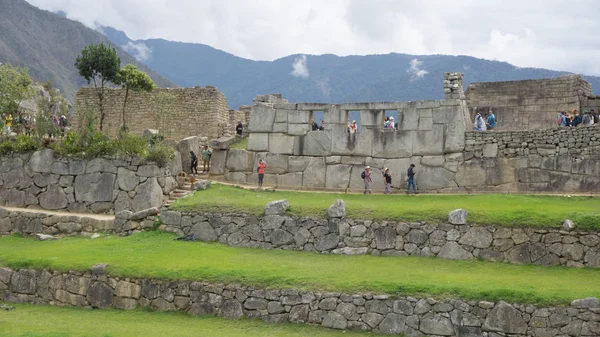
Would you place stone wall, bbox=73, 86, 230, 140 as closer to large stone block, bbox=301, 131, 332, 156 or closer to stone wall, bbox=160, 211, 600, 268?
large stone block, bbox=301, 131, 332, 156

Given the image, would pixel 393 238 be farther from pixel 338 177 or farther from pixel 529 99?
pixel 529 99

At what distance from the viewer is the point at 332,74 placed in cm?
7906

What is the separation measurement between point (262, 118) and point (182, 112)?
33.0 ft

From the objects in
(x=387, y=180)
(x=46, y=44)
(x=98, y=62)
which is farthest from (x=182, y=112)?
(x=46, y=44)

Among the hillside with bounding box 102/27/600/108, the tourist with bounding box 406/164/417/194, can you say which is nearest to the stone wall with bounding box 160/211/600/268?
the tourist with bounding box 406/164/417/194

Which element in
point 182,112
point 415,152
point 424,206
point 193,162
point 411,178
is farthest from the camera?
point 182,112

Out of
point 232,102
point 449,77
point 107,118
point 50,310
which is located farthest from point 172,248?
point 232,102

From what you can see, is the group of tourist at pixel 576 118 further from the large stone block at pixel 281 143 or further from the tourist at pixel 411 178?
the large stone block at pixel 281 143

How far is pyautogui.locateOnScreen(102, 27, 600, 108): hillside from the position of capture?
68.6m

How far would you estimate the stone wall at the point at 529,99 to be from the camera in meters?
25.0

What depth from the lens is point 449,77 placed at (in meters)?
23.5

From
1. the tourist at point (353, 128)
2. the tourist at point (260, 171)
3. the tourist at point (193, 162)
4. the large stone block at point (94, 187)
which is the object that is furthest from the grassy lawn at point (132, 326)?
the tourist at point (353, 128)

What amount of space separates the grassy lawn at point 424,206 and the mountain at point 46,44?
178 feet

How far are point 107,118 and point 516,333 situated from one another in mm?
27171
